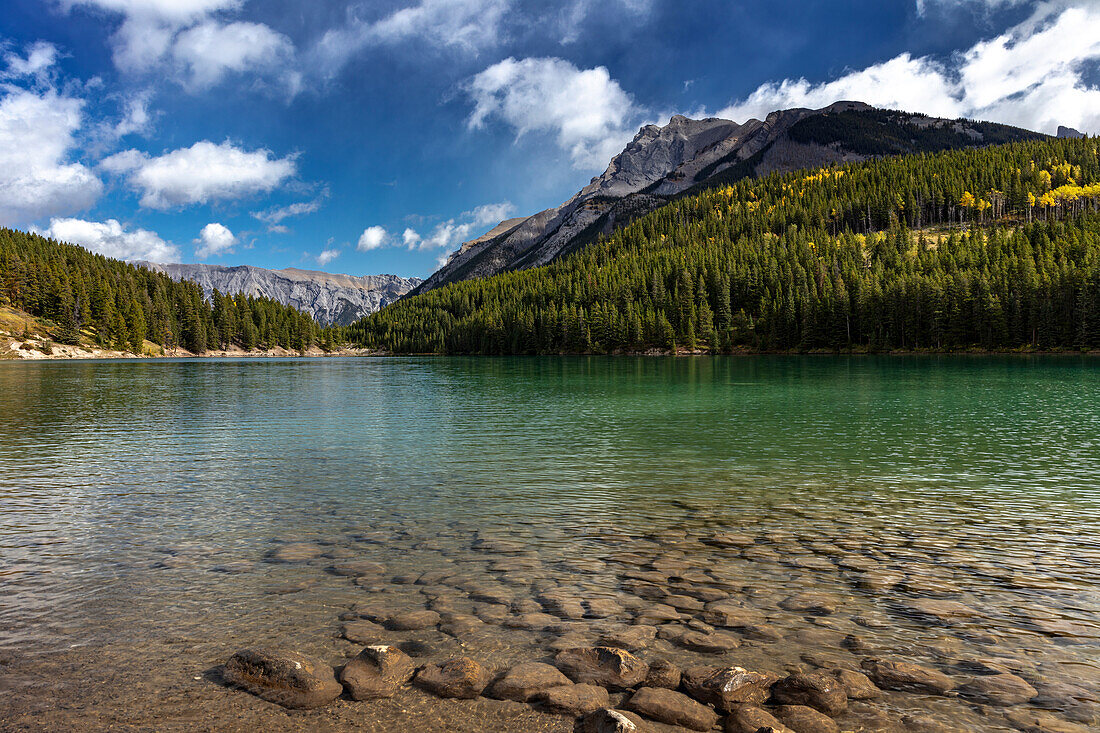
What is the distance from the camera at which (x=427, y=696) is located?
750 centimetres

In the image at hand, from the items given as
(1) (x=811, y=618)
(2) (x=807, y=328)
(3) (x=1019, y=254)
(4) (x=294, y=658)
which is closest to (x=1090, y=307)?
(3) (x=1019, y=254)

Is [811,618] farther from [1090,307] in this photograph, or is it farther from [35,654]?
[1090,307]

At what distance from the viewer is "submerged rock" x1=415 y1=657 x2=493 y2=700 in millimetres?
7574

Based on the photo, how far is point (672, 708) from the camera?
7027 millimetres

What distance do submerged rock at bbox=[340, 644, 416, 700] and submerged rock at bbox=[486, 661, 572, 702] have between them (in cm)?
134

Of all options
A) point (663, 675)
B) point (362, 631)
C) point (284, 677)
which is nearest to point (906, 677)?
point (663, 675)

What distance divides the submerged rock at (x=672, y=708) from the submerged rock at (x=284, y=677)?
4.06 meters

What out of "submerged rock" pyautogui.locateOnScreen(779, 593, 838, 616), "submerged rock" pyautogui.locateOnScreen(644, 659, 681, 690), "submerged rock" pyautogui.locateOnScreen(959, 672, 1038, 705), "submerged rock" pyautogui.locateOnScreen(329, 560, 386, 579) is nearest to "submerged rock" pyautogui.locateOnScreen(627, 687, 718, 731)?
"submerged rock" pyautogui.locateOnScreen(644, 659, 681, 690)

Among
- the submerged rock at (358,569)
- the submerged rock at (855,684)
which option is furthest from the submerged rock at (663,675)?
the submerged rock at (358,569)

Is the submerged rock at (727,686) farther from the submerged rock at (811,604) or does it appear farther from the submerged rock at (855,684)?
the submerged rock at (811,604)

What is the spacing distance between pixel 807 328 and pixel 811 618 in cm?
16311

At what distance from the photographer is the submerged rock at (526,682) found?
750cm

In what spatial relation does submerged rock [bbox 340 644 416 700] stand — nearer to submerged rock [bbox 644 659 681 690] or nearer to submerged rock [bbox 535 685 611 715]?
submerged rock [bbox 535 685 611 715]

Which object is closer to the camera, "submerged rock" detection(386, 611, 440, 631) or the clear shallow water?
the clear shallow water
